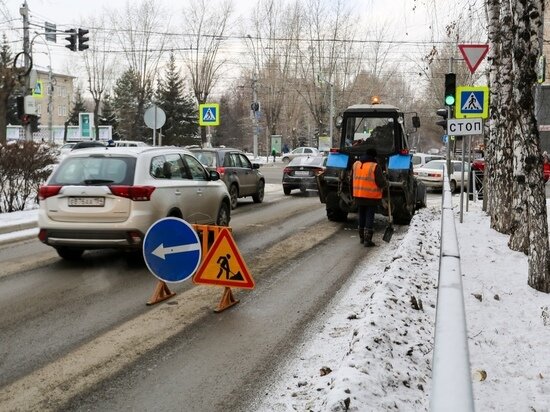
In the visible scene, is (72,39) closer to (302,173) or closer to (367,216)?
(302,173)

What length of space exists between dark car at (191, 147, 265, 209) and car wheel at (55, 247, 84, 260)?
7323 millimetres

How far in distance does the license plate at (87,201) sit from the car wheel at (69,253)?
1050 mm

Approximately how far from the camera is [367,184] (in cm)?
1085

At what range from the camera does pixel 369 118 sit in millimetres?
14141

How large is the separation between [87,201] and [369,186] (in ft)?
16.8

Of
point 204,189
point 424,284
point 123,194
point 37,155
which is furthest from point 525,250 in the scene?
point 37,155

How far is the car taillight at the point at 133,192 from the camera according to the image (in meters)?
8.08

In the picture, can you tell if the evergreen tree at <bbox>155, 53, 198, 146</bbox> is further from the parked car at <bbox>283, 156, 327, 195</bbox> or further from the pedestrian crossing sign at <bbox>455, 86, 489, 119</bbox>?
the pedestrian crossing sign at <bbox>455, 86, 489, 119</bbox>

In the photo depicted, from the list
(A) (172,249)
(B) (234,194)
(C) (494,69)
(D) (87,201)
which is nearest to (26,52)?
(B) (234,194)

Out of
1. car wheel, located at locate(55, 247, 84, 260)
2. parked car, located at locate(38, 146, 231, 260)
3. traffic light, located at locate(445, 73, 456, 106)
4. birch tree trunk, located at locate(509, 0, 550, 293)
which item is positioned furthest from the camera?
traffic light, located at locate(445, 73, 456, 106)

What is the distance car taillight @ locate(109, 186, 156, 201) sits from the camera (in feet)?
26.5

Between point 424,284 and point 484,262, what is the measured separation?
169cm

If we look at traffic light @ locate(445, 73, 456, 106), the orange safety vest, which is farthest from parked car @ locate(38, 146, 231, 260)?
traffic light @ locate(445, 73, 456, 106)

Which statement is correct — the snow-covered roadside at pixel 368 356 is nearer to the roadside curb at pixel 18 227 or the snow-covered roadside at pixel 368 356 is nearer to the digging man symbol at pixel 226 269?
the digging man symbol at pixel 226 269
